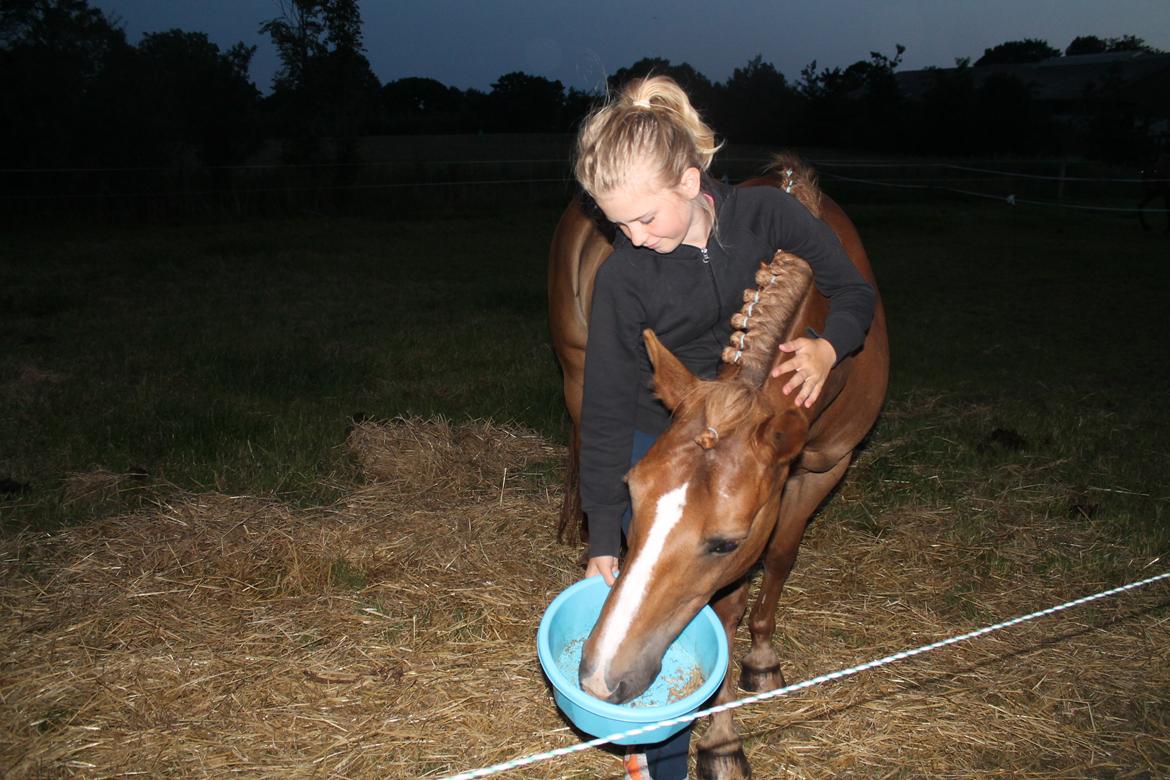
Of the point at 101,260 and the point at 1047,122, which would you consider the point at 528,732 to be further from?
the point at 1047,122

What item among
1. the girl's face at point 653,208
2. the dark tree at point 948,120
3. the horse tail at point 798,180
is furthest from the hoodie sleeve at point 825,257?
the dark tree at point 948,120

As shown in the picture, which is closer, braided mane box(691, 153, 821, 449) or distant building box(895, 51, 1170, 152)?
braided mane box(691, 153, 821, 449)

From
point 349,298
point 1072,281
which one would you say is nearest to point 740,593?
→ point 349,298

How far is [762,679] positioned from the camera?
303 cm

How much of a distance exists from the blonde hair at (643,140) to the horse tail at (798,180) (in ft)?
2.32

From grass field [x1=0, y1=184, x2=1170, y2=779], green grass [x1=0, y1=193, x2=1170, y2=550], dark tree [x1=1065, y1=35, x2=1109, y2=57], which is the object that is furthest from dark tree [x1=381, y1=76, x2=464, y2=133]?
dark tree [x1=1065, y1=35, x2=1109, y2=57]

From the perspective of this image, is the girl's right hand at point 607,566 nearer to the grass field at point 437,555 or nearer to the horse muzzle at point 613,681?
the horse muzzle at point 613,681

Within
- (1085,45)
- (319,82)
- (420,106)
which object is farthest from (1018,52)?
(319,82)

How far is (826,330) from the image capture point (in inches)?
87.8

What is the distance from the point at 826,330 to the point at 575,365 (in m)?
1.89

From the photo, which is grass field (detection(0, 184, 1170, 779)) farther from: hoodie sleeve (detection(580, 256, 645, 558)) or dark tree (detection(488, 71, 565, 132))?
dark tree (detection(488, 71, 565, 132))

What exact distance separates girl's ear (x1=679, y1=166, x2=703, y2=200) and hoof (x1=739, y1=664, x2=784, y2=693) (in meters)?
1.86

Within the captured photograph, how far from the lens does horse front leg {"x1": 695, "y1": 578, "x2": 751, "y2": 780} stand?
255 centimetres

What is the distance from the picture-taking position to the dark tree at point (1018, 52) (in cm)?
6725
